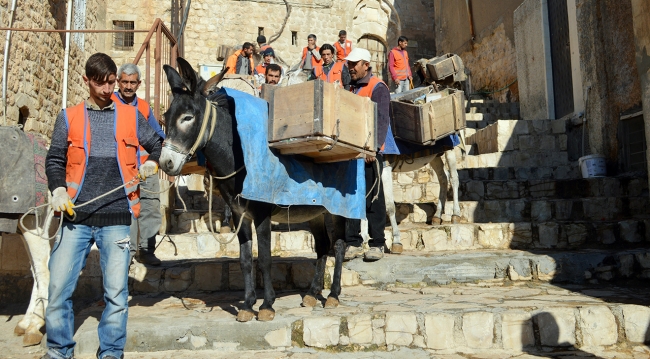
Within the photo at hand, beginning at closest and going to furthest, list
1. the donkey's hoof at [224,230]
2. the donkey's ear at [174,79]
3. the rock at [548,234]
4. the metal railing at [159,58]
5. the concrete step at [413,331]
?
the donkey's ear at [174,79], the concrete step at [413,331], the rock at [548,234], the donkey's hoof at [224,230], the metal railing at [159,58]

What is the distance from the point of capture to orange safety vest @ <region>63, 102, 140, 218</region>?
3.82m

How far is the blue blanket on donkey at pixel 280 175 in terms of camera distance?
460 cm

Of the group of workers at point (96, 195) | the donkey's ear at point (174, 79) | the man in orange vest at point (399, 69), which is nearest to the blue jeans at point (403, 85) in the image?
the man in orange vest at point (399, 69)

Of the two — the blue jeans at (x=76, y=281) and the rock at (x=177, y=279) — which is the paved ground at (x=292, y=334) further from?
the rock at (x=177, y=279)

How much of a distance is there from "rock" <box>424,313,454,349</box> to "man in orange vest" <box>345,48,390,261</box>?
5.07 ft

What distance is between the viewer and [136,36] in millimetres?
18969

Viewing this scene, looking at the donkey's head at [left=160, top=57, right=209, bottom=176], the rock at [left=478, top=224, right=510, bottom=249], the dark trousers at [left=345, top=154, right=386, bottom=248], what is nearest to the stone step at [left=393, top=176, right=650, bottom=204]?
the rock at [left=478, top=224, right=510, bottom=249]

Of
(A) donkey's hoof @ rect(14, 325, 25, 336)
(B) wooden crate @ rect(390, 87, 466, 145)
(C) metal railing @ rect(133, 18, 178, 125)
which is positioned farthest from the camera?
(C) metal railing @ rect(133, 18, 178, 125)

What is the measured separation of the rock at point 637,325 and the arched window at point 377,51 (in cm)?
2139

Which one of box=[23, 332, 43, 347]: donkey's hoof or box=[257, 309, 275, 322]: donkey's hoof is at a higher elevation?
box=[257, 309, 275, 322]: donkey's hoof

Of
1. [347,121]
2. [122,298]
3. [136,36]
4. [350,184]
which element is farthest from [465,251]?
[136,36]

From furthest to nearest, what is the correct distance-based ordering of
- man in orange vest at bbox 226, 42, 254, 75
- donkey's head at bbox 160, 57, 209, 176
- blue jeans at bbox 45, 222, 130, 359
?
1. man in orange vest at bbox 226, 42, 254, 75
2. donkey's head at bbox 160, 57, 209, 176
3. blue jeans at bbox 45, 222, 130, 359

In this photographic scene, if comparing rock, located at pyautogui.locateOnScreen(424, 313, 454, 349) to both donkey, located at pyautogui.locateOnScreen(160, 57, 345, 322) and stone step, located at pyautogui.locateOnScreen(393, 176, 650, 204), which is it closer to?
donkey, located at pyautogui.locateOnScreen(160, 57, 345, 322)

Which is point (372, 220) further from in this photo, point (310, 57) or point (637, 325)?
point (310, 57)
